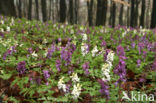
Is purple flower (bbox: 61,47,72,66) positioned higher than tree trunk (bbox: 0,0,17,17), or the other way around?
tree trunk (bbox: 0,0,17,17)

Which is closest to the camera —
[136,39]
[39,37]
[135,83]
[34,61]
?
[135,83]

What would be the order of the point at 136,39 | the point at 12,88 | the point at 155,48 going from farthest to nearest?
the point at 136,39
the point at 155,48
the point at 12,88

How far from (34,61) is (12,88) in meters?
1.02

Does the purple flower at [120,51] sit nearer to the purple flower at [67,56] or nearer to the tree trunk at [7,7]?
the purple flower at [67,56]

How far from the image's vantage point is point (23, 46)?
525 cm

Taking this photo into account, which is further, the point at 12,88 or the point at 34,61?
the point at 34,61

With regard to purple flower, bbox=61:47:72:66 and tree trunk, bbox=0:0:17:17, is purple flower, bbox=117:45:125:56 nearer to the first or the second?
purple flower, bbox=61:47:72:66

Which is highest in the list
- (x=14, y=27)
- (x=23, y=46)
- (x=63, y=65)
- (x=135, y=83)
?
(x=14, y=27)

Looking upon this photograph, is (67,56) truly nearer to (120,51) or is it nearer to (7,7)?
(120,51)

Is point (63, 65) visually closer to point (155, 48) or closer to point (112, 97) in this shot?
point (112, 97)

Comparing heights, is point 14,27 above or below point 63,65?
above

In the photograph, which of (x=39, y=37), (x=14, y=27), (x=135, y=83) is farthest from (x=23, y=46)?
(x=135, y=83)

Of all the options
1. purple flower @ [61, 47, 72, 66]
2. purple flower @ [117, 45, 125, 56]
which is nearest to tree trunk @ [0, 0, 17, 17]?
purple flower @ [61, 47, 72, 66]

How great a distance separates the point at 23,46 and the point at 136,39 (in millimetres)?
3974
